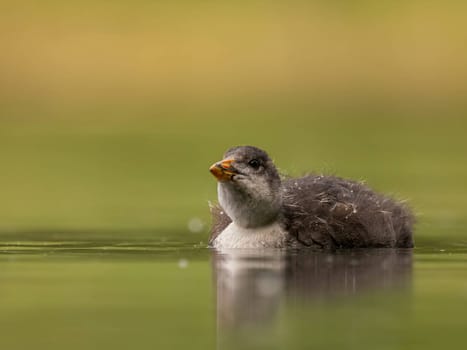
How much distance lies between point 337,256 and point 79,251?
220 centimetres

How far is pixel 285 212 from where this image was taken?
15.6 meters

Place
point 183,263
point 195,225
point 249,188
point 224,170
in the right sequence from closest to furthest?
point 183,263
point 224,170
point 249,188
point 195,225

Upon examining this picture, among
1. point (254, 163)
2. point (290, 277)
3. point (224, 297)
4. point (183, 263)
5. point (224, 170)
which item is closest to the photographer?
point (224, 297)

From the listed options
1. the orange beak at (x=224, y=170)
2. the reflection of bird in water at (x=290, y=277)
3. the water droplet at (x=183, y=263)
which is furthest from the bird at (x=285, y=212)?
the water droplet at (x=183, y=263)

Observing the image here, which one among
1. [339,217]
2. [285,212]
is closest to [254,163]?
[285,212]

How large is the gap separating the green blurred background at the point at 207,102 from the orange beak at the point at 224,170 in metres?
2.66

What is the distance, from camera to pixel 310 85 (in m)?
53.6

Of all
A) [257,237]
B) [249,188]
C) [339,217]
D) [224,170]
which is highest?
[224,170]

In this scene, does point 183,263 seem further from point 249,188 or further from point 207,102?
point 207,102

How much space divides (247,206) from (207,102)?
33.3 m

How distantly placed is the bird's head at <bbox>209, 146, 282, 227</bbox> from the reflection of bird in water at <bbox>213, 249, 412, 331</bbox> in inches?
12.1

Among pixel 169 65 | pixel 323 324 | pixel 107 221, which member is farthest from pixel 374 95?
pixel 323 324

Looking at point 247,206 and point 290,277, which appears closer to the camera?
point 290,277

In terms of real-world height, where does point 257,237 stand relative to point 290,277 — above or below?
above
